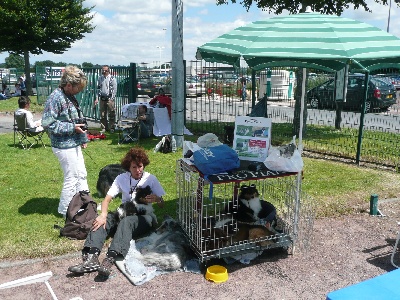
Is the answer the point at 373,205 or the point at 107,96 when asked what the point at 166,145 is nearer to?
the point at 107,96

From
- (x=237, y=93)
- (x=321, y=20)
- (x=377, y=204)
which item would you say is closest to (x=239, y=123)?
(x=321, y=20)

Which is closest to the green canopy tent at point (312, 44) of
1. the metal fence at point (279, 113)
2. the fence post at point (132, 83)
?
the metal fence at point (279, 113)

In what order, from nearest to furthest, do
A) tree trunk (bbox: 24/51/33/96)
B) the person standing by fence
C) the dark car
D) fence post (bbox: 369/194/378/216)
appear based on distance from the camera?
fence post (bbox: 369/194/378/216) → the person standing by fence → the dark car → tree trunk (bbox: 24/51/33/96)

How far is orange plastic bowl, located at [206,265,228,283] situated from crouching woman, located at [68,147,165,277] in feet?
3.06

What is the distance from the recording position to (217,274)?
13.3 feet

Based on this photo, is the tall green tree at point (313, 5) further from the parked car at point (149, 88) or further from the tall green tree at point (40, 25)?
the tall green tree at point (40, 25)

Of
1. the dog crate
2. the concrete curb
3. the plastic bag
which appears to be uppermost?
the plastic bag

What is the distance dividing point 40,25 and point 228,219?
2379 centimetres

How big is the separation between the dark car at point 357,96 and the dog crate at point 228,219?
27.2ft

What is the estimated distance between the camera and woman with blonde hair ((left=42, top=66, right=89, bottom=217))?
16.2 feet

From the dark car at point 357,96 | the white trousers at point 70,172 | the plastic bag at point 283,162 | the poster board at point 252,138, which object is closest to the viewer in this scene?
the plastic bag at point 283,162

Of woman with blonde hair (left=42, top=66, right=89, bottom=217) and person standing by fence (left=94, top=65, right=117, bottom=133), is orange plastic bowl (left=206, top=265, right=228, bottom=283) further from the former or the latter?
person standing by fence (left=94, top=65, right=117, bottom=133)

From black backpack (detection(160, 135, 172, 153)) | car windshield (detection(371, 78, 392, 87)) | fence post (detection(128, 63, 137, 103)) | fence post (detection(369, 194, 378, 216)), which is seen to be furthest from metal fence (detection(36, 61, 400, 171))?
fence post (detection(369, 194, 378, 216))

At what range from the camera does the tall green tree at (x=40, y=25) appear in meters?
23.5
